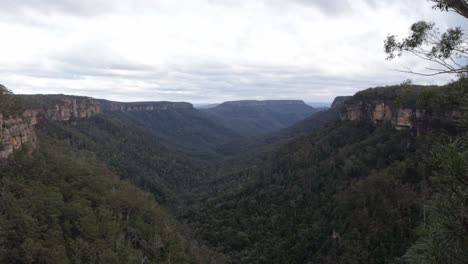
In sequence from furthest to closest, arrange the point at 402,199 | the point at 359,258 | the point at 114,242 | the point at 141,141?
the point at 141,141 < the point at 402,199 < the point at 359,258 < the point at 114,242

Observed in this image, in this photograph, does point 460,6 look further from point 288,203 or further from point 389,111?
point 389,111

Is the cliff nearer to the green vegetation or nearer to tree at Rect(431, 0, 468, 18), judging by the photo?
tree at Rect(431, 0, 468, 18)

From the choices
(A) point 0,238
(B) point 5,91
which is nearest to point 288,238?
(A) point 0,238

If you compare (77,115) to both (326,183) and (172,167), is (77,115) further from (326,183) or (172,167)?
(326,183)

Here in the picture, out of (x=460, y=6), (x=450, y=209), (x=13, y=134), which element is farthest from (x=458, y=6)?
(x=13, y=134)

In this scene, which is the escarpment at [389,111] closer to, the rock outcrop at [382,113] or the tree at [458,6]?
the rock outcrop at [382,113]
